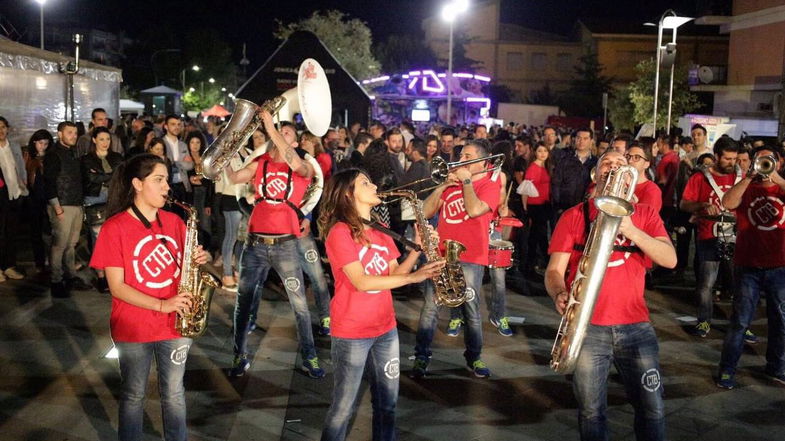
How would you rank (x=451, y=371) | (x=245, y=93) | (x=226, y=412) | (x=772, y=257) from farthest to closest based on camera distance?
(x=245, y=93) → (x=451, y=371) → (x=772, y=257) → (x=226, y=412)

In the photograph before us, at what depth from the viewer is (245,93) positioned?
62.7ft

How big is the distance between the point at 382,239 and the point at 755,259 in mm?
3589

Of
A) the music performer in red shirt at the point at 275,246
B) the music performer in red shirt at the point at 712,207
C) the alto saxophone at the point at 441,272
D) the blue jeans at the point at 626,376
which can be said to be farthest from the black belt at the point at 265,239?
the music performer in red shirt at the point at 712,207

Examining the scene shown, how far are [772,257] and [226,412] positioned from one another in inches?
175

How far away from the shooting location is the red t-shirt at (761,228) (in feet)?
20.8

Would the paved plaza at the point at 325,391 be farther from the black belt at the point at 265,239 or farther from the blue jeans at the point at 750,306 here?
the black belt at the point at 265,239

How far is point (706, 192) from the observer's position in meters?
7.73

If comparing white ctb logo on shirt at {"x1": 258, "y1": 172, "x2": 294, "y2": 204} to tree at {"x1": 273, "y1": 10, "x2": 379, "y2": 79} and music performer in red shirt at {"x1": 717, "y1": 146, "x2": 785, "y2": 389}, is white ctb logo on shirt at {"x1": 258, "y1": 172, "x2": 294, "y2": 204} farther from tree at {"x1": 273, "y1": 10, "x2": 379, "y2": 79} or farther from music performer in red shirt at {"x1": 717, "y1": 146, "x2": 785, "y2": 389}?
tree at {"x1": 273, "y1": 10, "x2": 379, "y2": 79}

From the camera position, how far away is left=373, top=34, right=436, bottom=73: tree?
181 feet

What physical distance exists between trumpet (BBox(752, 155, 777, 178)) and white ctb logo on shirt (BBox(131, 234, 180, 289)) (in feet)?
14.4

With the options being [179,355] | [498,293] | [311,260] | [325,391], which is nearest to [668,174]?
[498,293]

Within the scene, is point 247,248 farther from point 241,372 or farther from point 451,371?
point 451,371

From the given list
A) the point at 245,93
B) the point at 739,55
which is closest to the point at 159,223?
the point at 245,93

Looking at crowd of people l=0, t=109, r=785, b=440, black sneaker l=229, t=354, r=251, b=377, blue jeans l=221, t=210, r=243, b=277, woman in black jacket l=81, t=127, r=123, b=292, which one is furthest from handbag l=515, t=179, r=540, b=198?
black sneaker l=229, t=354, r=251, b=377
